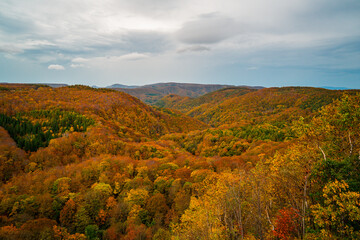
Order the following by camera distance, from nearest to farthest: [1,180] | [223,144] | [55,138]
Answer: [1,180] < [55,138] < [223,144]

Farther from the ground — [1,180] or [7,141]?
[7,141]

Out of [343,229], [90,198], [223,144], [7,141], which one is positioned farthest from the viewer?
[223,144]

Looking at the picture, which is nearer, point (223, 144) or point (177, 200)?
point (177, 200)

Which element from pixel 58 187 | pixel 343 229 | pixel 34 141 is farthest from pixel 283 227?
pixel 34 141

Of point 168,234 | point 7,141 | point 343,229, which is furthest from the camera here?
point 7,141

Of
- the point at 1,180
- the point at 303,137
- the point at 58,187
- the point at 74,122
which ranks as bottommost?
the point at 1,180

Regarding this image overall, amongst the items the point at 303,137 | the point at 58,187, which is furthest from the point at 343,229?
the point at 58,187

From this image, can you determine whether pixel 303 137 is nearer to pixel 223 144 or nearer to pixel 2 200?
pixel 2 200

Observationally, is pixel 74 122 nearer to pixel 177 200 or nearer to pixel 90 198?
pixel 90 198

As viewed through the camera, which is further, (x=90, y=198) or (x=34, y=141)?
(x=34, y=141)
